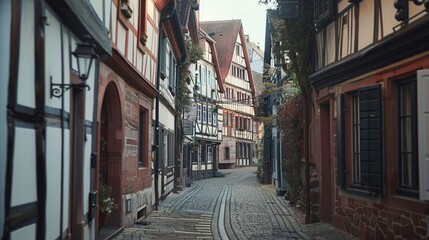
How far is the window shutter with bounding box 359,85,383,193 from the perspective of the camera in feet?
26.0

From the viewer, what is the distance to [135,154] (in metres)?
11.2

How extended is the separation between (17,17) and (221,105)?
3941 centimetres

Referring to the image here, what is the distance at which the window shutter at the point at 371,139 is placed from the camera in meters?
7.92

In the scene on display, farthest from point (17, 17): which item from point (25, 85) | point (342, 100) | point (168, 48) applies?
point (168, 48)

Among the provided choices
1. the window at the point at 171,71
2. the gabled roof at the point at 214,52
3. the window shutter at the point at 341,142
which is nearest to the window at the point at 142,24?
the window shutter at the point at 341,142

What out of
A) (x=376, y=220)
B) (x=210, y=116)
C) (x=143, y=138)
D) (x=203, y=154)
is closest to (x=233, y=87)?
(x=210, y=116)

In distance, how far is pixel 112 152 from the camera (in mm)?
9688

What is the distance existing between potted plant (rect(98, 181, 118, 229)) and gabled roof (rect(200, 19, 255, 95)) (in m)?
34.6

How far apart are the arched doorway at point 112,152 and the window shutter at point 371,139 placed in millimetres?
4050

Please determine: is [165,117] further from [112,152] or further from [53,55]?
[53,55]

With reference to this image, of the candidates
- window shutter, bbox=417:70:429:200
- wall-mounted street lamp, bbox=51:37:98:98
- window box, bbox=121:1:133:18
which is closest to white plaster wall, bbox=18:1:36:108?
wall-mounted street lamp, bbox=51:37:98:98

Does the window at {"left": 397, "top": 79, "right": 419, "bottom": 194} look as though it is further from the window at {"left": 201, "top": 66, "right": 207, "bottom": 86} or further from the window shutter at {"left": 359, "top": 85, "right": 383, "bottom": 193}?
the window at {"left": 201, "top": 66, "right": 207, "bottom": 86}

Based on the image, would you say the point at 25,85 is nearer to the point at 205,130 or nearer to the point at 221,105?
the point at 205,130

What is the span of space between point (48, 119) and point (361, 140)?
5.01m
